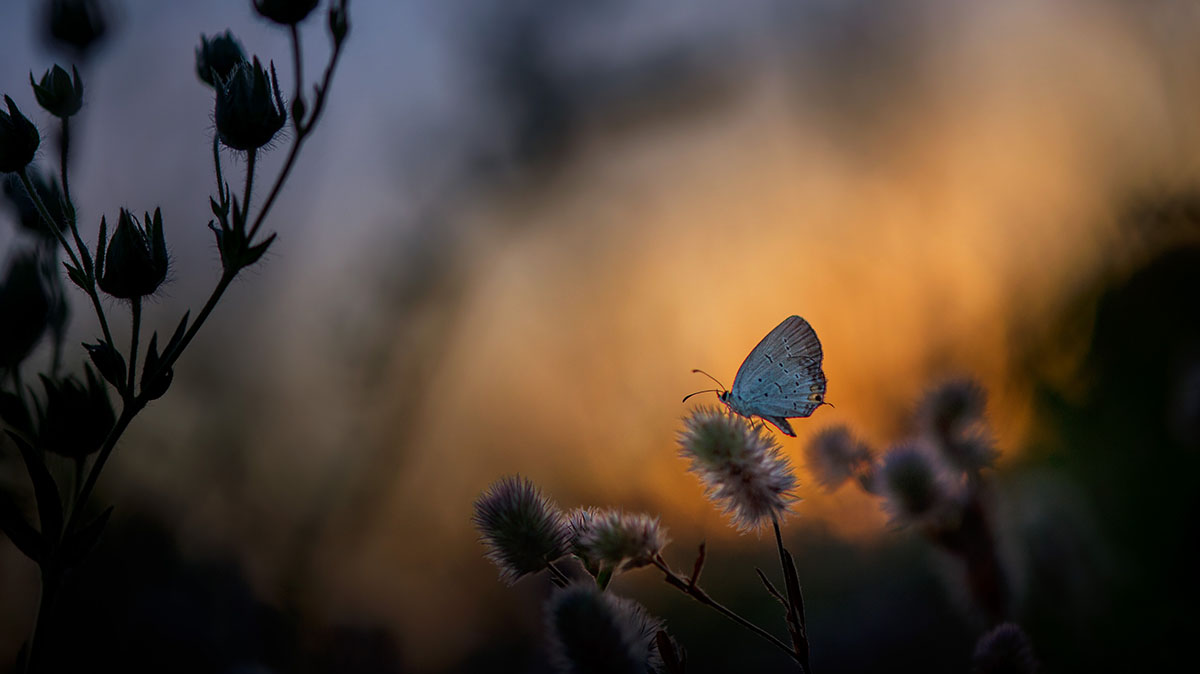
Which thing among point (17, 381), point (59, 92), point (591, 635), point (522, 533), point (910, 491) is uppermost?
point (59, 92)

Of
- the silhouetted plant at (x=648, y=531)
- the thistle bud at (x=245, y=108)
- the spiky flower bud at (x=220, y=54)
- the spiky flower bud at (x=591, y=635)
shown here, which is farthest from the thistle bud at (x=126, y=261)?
the spiky flower bud at (x=591, y=635)

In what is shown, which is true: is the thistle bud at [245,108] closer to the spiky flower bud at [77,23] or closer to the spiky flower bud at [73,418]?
the spiky flower bud at [73,418]

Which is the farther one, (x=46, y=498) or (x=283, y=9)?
(x=283, y=9)

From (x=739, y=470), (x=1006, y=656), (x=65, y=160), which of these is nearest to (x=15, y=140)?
(x=65, y=160)

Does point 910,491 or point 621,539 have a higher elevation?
point 910,491

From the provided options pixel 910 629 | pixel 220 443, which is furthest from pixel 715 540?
pixel 220 443

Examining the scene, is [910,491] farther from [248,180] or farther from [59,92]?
[59,92]

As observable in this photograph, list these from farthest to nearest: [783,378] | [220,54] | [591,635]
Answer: [783,378] < [220,54] < [591,635]

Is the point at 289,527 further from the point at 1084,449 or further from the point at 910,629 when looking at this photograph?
the point at 1084,449
